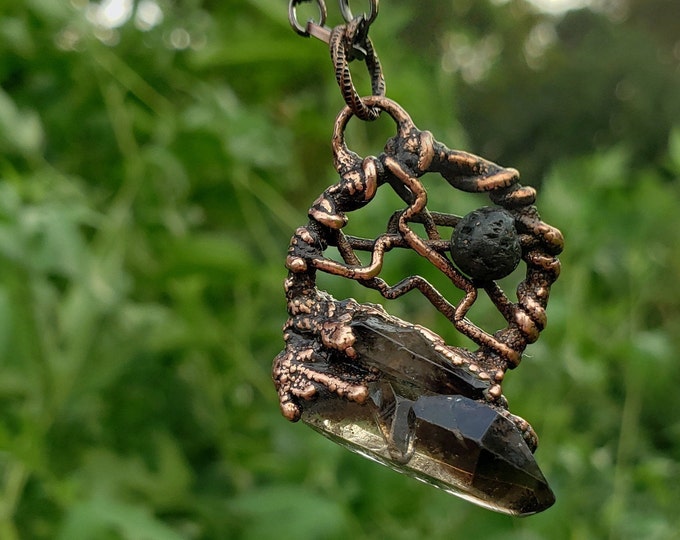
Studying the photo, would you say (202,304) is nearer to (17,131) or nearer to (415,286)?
(17,131)

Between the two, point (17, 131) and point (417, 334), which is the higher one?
point (17, 131)

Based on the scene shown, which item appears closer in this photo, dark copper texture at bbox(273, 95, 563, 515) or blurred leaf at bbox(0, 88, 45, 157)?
dark copper texture at bbox(273, 95, 563, 515)

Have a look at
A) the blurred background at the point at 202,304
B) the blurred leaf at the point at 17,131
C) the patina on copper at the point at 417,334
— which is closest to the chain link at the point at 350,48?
the patina on copper at the point at 417,334

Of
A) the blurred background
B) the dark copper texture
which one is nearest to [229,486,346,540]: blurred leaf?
the blurred background

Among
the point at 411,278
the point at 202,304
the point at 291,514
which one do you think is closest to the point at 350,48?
the point at 411,278

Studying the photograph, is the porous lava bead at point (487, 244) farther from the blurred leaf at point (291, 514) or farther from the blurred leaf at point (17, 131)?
the blurred leaf at point (17, 131)

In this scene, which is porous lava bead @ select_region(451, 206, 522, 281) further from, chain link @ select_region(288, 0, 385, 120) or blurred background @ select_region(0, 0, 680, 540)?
blurred background @ select_region(0, 0, 680, 540)

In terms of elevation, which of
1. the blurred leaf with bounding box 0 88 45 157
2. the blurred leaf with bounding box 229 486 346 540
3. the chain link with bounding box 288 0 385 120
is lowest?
the blurred leaf with bounding box 229 486 346 540
